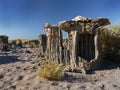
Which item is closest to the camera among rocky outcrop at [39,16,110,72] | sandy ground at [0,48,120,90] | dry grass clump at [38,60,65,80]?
sandy ground at [0,48,120,90]

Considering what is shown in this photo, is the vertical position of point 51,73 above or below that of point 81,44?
below

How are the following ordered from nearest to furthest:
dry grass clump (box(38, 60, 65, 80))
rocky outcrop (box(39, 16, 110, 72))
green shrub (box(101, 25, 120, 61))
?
dry grass clump (box(38, 60, 65, 80)) → rocky outcrop (box(39, 16, 110, 72)) → green shrub (box(101, 25, 120, 61))

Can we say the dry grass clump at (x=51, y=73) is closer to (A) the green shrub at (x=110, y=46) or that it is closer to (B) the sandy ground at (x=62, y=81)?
(B) the sandy ground at (x=62, y=81)

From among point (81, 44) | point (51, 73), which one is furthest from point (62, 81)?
point (81, 44)

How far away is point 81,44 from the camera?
1239cm

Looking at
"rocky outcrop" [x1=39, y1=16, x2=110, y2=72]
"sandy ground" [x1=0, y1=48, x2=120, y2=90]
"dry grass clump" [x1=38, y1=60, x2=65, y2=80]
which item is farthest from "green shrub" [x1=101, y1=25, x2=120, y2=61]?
"dry grass clump" [x1=38, y1=60, x2=65, y2=80]

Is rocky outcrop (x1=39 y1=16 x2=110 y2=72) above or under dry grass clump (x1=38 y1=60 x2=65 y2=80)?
above

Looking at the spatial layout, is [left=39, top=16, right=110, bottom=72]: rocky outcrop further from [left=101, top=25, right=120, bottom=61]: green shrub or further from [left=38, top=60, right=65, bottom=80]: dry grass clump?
[left=101, top=25, right=120, bottom=61]: green shrub

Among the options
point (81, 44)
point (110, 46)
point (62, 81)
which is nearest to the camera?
point (62, 81)

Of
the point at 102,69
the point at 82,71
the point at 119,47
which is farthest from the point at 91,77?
the point at 119,47

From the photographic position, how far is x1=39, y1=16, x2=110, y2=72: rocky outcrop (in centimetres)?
1189

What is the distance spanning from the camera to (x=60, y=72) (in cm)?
963

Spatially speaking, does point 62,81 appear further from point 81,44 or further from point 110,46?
point 110,46

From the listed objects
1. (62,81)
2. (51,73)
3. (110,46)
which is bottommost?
(62,81)
